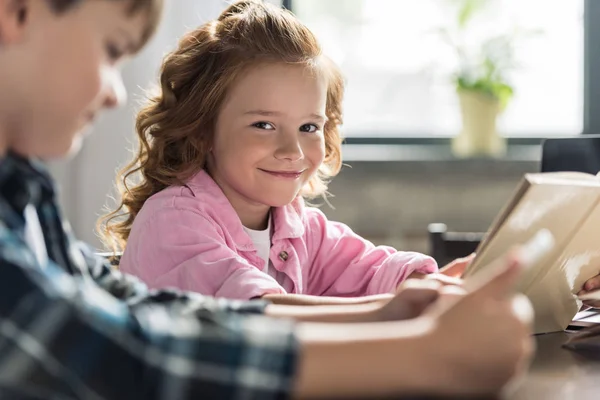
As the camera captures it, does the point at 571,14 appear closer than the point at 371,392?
No

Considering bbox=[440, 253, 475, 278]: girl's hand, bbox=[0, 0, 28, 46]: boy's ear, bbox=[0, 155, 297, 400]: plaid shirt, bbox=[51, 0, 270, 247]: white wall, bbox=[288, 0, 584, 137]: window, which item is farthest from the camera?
bbox=[288, 0, 584, 137]: window

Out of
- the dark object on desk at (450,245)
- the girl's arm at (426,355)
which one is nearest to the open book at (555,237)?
the girl's arm at (426,355)

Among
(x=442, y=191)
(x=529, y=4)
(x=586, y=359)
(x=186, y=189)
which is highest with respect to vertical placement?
(x=529, y=4)

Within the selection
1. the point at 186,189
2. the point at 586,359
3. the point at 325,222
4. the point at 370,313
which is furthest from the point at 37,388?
the point at 325,222

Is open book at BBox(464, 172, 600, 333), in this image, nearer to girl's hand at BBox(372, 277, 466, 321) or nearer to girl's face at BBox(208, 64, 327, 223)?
girl's hand at BBox(372, 277, 466, 321)

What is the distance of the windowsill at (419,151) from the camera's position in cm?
340

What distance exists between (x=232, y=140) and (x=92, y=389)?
3.27ft

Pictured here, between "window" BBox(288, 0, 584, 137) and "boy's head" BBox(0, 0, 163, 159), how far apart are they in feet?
9.35

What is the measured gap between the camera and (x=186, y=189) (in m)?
1.46

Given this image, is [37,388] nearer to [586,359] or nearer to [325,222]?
[586,359]

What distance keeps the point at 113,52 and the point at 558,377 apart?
0.52m

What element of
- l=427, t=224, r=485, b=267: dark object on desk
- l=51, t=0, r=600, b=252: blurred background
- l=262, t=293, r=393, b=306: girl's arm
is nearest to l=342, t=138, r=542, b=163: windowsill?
l=51, t=0, r=600, b=252: blurred background

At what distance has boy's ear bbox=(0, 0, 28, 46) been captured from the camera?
2.20 feet

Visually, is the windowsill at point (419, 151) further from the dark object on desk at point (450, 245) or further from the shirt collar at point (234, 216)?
the shirt collar at point (234, 216)
